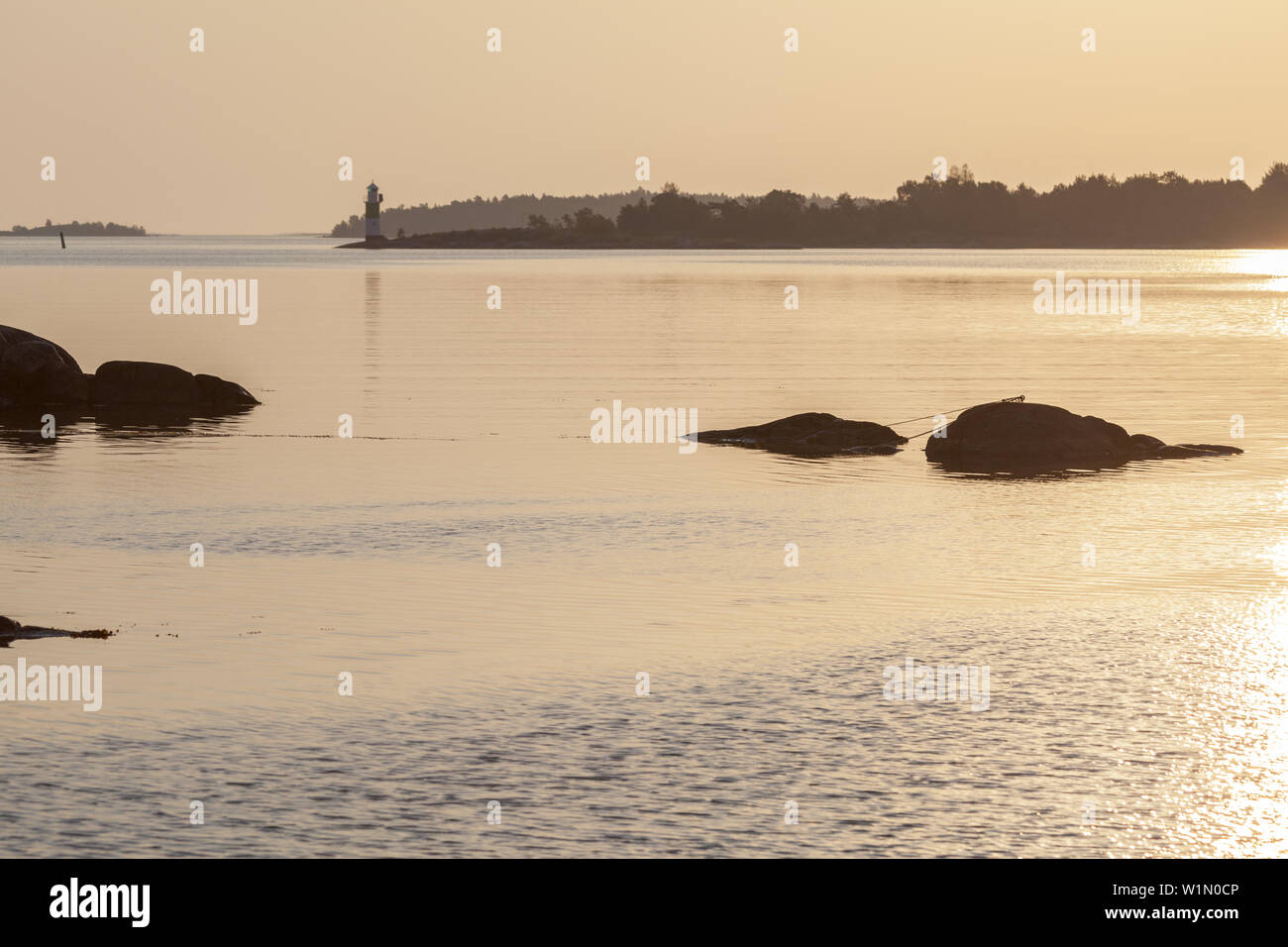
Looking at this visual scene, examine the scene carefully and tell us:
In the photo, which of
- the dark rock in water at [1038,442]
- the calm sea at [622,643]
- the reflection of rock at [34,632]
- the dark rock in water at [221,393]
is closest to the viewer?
the calm sea at [622,643]

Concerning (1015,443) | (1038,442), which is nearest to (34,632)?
(1015,443)

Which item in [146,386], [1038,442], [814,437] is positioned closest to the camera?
[1038,442]

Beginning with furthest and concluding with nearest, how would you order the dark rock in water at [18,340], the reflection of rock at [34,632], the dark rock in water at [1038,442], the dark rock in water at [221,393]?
1. the dark rock in water at [18,340]
2. the dark rock in water at [221,393]
3. the dark rock in water at [1038,442]
4. the reflection of rock at [34,632]

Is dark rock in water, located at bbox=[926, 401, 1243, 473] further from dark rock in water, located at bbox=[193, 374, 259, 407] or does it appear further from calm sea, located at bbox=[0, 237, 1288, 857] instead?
dark rock in water, located at bbox=[193, 374, 259, 407]

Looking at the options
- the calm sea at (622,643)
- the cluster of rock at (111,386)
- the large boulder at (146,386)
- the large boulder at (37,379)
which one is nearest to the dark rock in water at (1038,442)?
the calm sea at (622,643)

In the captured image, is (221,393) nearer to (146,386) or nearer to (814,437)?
(146,386)

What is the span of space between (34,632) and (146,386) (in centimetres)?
3101

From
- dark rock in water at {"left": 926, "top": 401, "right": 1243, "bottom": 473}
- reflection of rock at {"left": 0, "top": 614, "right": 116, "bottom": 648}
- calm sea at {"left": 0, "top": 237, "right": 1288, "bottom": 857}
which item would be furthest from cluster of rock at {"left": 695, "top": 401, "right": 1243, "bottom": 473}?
reflection of rock at {"left": 0, "top": 614, "right": 116, "bottom": 648}

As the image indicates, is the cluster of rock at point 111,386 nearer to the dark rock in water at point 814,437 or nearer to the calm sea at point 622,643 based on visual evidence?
the calm sea at point 622,643

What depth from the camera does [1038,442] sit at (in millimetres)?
36219

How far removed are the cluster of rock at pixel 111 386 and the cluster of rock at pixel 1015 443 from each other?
17.9 m

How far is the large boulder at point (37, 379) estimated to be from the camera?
47.7m
